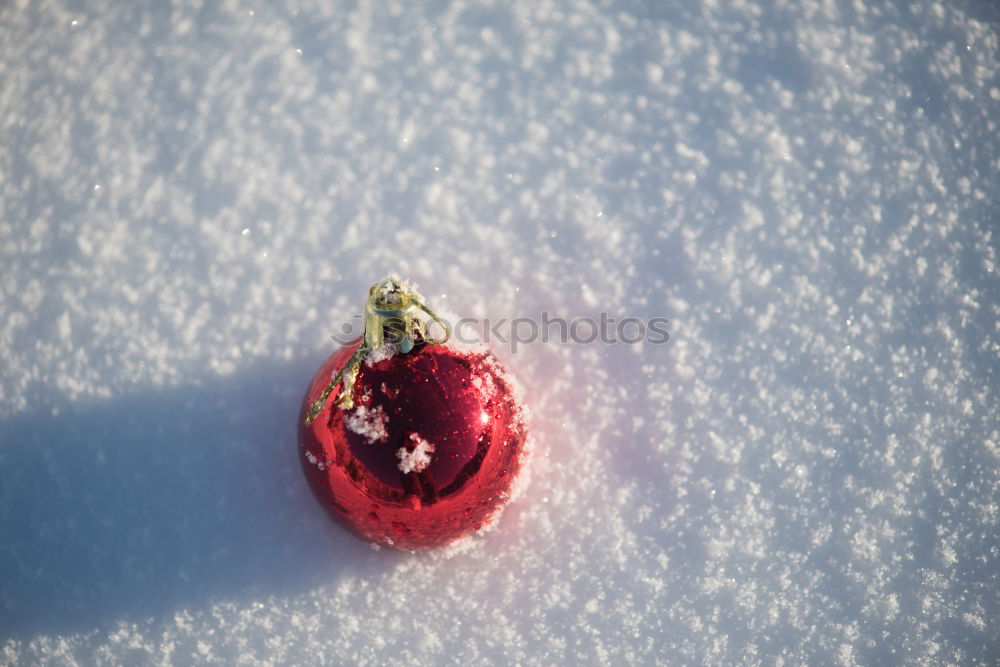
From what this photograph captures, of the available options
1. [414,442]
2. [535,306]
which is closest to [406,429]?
[414,442]

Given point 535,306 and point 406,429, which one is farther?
point 535,306

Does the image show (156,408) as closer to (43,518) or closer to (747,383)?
(43,518)

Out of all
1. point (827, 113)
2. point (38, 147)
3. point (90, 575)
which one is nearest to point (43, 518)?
point (90, 575)

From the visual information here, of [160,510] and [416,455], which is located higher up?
[416,455]

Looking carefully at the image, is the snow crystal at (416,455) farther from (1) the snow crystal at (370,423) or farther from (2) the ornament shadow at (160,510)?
(2) the ornament shadow at (160,510)

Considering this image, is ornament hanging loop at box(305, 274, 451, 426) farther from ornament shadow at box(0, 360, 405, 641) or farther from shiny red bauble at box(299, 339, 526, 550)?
ornament shadow at box(0, 360, 405, 641)

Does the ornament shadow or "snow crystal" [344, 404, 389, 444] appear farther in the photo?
the ornament shadow

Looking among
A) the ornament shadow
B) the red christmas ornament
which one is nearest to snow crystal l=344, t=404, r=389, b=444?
the red christmas ornament

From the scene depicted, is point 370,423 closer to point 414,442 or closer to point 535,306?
point 414,442
